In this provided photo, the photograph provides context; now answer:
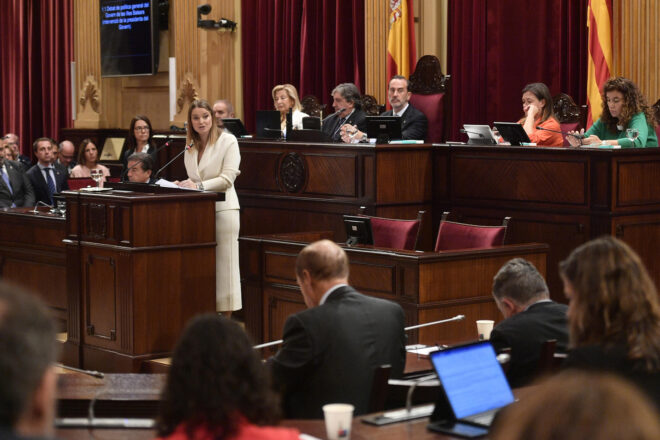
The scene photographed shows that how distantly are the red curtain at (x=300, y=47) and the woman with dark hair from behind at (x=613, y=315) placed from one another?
7.96 m

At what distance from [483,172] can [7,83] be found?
950 cm

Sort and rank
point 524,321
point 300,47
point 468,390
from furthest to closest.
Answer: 1. point 300,47
2. point 524,321
3. point 468,390

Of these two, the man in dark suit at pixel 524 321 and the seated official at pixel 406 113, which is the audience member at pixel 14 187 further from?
the man in dark suit at pixel 524 321

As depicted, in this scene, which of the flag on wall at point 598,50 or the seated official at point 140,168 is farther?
the flag on wall at point 598,50

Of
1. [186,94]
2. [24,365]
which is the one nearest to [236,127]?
[186,94]

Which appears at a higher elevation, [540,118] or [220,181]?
[540,118]

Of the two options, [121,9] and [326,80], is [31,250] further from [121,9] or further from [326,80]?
[121,9]

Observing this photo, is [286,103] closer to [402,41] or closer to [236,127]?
[236,127]

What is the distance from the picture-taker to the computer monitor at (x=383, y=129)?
730 centimetres

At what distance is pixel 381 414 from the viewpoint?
9.65ft

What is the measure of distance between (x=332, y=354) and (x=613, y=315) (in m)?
1.08

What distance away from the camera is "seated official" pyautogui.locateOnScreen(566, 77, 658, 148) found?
21.2ft

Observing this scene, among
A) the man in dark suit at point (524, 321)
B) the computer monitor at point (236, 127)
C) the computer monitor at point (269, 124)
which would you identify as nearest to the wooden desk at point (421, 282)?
the man in dark suit at point (524, 321)

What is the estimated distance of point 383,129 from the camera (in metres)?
7.33
